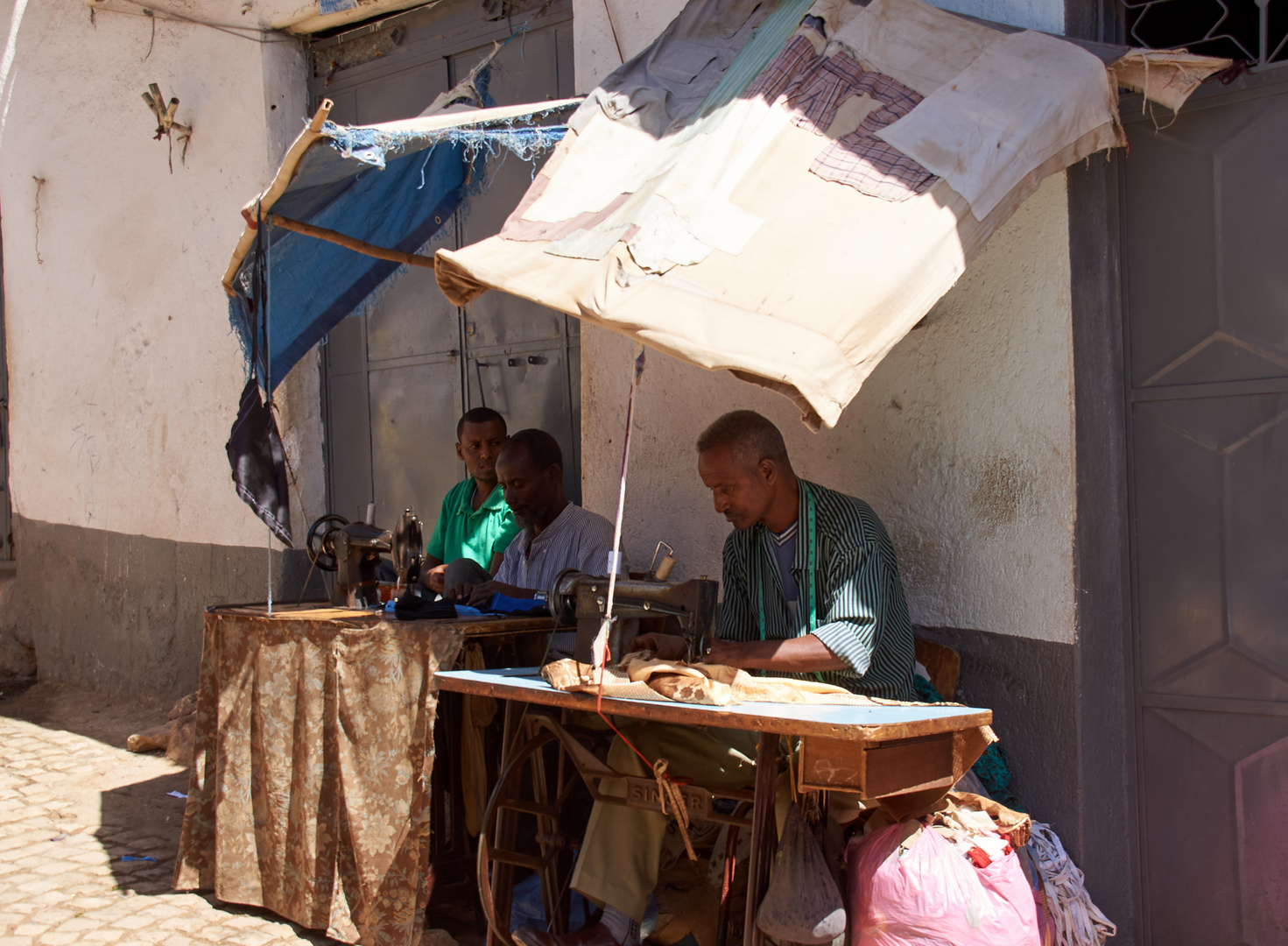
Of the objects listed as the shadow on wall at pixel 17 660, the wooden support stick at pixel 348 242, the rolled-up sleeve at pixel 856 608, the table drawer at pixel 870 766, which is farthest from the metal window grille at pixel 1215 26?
the shadow on wall at pixel 17 660

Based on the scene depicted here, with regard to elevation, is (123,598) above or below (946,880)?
above

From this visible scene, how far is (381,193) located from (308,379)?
2.31 meters

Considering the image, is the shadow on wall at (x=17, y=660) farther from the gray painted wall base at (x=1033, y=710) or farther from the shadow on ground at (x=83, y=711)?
the gray painted wall base at (x=1033, y=710)

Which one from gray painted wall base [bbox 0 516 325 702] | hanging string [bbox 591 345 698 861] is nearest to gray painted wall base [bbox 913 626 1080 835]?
hanging string [bbox 591 345 698 861]

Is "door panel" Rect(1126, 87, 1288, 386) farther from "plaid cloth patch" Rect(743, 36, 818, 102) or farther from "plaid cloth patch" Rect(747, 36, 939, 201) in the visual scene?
"plaid cloth patch" Rect(743, 36, 818, 102)

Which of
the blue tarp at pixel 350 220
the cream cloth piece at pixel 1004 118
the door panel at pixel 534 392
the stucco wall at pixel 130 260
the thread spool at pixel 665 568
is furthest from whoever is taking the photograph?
the stucco wall at pixel 130 260

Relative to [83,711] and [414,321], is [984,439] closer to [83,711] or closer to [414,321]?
[414,321]

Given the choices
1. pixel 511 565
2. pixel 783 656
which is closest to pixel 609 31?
pixel 511 565

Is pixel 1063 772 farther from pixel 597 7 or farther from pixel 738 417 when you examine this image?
pixel 597 7

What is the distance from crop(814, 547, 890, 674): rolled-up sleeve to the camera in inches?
114

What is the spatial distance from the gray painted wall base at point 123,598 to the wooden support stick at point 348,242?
250cm

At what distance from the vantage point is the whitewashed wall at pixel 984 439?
3.26 metres

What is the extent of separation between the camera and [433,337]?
19.3 ft

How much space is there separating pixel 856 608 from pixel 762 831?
0.65m
